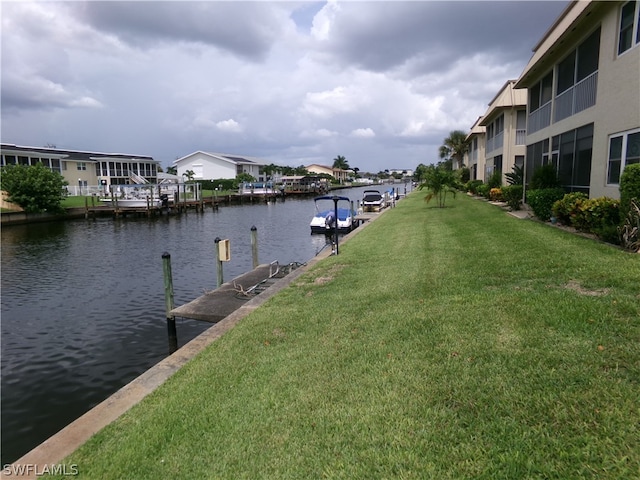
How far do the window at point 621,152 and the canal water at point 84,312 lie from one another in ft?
37.2

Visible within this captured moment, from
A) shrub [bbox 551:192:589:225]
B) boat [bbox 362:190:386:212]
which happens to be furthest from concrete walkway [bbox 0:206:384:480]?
boat [bbox 362:190:386:212]

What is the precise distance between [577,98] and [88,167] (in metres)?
70.3

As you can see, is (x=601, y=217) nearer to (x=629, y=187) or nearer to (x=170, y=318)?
(x=629, y=187)

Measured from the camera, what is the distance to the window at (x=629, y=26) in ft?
33.7

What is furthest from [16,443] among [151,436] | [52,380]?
[151,436]

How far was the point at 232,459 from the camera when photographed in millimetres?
3457

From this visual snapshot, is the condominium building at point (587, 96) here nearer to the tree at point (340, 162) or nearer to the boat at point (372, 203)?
the boat at point (372, 203)

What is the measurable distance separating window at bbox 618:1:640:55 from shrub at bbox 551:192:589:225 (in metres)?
3.82

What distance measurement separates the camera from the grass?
125 inches

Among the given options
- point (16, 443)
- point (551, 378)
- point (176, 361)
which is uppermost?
point (551, 378)

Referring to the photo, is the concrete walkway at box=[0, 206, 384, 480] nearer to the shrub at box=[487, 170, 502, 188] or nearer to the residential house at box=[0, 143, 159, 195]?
the shrub at box=[487, 170, 502, 188]

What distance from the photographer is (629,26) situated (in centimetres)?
1077

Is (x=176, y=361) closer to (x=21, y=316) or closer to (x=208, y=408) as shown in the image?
(x=208, y=408)

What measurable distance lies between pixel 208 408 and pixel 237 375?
0.72 m
